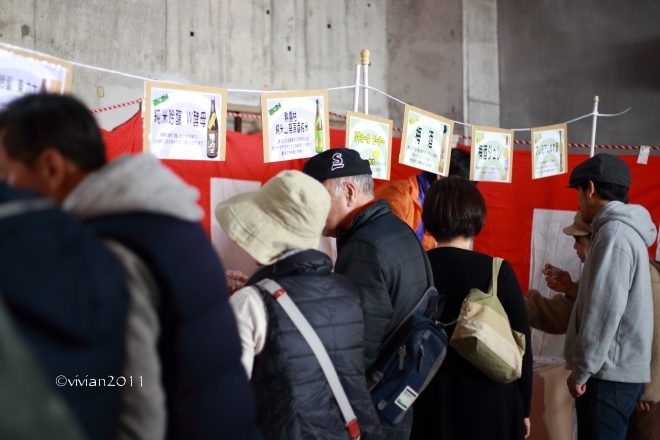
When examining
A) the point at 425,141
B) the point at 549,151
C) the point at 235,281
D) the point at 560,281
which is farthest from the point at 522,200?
the point at 235,281

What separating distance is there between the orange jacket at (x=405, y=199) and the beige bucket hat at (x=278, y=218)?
165 cm

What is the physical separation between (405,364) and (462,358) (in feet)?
0.98

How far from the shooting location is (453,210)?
2195 mm

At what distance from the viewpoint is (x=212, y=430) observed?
954 mm

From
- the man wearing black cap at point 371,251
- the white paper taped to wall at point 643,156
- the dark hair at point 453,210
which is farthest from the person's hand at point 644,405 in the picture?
the white paper taped to wall at point 643,156

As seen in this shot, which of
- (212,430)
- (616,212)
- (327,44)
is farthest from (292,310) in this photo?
(327,44)

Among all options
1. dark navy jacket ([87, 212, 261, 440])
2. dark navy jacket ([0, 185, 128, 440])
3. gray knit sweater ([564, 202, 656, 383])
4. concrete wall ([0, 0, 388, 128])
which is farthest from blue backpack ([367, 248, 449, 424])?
concrete wall ([0, 0, 388, 128])

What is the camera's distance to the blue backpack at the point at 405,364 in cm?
190

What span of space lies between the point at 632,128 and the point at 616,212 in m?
4.39

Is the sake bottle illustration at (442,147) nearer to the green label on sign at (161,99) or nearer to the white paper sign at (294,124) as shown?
the white paper sign at (294,124)

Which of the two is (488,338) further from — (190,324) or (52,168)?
(52,168)

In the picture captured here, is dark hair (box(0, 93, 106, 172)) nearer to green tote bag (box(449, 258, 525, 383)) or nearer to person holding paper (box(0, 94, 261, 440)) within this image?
person holding paper (box(0, 94, 261, 440))

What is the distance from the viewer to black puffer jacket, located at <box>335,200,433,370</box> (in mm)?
1897

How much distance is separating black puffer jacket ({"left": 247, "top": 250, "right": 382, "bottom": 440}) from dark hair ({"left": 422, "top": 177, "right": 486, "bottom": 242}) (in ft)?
2.29
